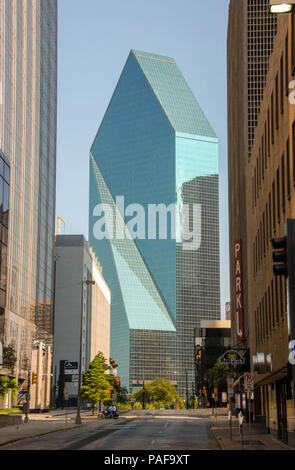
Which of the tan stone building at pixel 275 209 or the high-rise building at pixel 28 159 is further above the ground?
the high-rise building at pixel 28 159

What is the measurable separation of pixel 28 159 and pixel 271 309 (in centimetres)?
8203

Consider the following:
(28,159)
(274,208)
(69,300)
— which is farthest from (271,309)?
(69,300)

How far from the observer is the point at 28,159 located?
113375mm

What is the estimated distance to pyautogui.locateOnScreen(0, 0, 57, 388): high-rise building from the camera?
97688 millimetres

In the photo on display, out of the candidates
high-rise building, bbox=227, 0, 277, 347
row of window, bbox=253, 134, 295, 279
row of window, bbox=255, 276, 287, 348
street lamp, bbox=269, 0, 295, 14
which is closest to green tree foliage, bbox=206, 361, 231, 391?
high-rise building, bbox=227, 0, 277, 347

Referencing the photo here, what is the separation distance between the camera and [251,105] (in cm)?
7938

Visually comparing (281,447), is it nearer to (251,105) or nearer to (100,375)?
(251,105)

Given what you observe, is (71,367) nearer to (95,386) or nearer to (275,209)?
(95,386)

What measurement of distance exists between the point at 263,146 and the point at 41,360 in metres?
80.5

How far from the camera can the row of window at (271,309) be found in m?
32.0

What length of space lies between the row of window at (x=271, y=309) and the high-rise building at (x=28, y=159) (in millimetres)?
45233

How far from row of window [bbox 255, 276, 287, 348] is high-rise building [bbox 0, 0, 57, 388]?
45.2 m

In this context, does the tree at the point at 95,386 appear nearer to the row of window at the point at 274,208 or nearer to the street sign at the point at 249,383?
the row of window at the point at 274,208

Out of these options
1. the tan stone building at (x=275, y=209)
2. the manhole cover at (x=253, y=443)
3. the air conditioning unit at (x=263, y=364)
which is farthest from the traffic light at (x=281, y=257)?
the air conditioning unit at (x=263, y=364)
